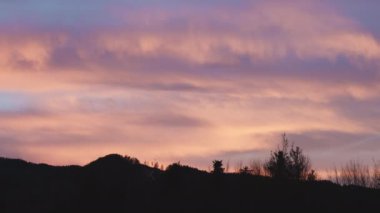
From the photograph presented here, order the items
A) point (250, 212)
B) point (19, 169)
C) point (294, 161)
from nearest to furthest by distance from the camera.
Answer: point (250, 212)
point (19, 169)
point (294, 161)

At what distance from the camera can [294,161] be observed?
72.1m

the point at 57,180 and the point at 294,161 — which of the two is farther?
the point at 294,161

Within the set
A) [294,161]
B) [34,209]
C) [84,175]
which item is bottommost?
[34,209]

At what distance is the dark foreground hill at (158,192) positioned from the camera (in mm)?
45688

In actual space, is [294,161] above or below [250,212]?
above

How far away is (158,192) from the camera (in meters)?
47.2

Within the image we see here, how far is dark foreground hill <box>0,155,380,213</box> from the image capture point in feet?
150

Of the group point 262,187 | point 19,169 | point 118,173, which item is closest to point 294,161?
point 262,187

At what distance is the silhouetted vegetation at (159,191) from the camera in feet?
150

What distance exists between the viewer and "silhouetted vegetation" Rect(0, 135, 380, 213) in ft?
150

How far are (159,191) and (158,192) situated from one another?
0.38 feet

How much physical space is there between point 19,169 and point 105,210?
10.4 m

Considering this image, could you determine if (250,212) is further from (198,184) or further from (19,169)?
(19,169)

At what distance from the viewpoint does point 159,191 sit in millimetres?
47312
